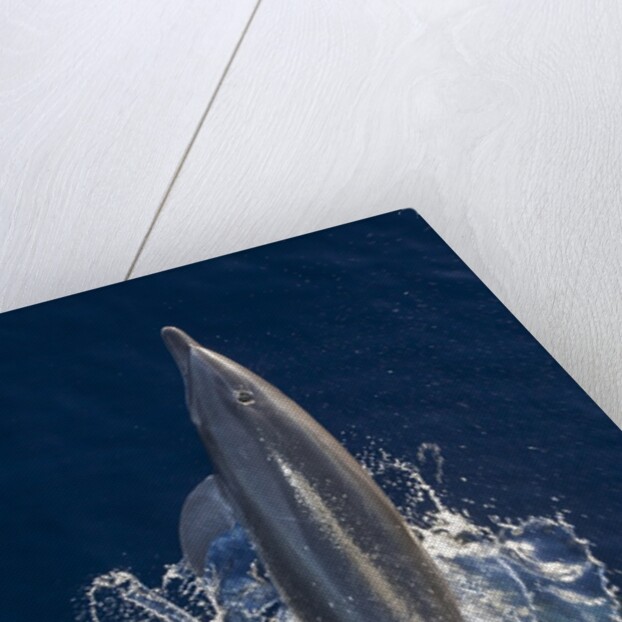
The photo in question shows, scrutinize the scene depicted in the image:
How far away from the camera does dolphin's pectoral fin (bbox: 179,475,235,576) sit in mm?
832

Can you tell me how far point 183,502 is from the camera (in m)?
0.86

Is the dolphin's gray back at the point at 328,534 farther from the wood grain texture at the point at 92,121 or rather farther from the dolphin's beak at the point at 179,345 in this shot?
the wood grain texture at the point at 92,121

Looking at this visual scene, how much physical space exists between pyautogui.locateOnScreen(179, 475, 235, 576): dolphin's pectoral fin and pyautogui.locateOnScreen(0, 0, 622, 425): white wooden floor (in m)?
0.30

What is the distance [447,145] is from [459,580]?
497 mm

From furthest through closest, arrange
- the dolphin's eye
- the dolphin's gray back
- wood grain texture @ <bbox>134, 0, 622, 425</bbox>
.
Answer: wood grain texture @ <bbox>134, 0, 622, 425</bbox> → the dolphin's eye → the dolphin's gray back

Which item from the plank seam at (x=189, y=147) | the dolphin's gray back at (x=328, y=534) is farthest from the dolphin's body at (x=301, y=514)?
the plank seam at (x=189, y=147)

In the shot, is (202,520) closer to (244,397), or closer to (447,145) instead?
(244,397)

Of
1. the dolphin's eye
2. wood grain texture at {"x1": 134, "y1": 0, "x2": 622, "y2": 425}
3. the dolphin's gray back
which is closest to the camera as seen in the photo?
the dolphin's gray back

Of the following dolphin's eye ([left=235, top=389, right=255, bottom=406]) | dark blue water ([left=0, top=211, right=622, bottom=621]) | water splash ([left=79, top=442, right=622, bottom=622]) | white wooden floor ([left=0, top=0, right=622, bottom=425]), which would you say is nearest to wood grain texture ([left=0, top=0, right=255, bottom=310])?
white wooden floor ([left=0, top=0, right=622, bottom=425])

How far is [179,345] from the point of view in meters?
0.96

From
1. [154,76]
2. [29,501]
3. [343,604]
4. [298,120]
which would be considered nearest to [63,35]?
[154,76]

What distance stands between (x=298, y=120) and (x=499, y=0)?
263mm

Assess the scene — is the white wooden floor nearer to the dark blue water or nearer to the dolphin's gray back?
the dark blue water

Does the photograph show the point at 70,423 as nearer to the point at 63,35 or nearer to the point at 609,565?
the point at 609,565
